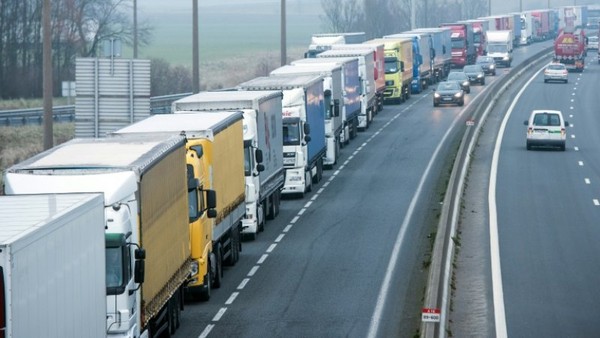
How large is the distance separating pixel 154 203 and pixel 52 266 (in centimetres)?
671

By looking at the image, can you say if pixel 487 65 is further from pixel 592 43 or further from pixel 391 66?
pixel 592 43

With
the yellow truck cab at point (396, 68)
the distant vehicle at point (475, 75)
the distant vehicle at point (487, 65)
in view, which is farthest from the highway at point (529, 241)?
the distant vehicle at point (487, 65)

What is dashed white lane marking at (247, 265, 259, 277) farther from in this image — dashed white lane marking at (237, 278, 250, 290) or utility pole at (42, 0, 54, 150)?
utility pole at (42, 0, 54, 150)

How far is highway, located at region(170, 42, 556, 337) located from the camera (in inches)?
1001

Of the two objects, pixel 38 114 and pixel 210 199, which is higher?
pixel 38 114

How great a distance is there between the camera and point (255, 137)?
34.9 metres

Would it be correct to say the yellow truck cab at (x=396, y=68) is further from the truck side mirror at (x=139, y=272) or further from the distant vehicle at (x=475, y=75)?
the truck side mirror at (x=139, y=272)

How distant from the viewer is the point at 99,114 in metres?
35.0

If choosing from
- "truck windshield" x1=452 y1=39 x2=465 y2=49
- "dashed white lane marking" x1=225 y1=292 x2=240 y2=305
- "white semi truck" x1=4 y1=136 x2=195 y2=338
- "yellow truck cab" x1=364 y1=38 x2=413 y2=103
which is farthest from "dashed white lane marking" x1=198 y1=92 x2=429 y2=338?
"truck windshield" x1=452 y1=39 x2=465 y2=49

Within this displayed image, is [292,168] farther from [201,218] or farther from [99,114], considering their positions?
[201,218]

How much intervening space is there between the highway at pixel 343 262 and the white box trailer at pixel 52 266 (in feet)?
26.6

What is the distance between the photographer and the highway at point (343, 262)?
25.4 meters

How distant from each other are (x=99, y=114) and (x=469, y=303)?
11.7 m

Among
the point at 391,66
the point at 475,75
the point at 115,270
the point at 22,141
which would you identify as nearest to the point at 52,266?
the point at 115,270
